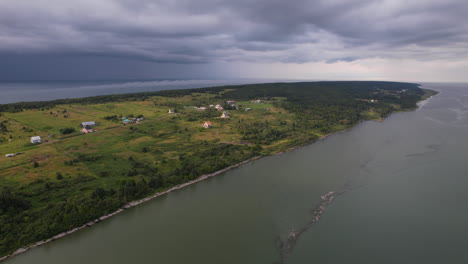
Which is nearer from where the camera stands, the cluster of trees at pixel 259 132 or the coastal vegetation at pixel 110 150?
the coastal vegetation at pixel 110 150

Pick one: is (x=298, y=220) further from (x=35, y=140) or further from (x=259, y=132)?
(x=35, y=140)

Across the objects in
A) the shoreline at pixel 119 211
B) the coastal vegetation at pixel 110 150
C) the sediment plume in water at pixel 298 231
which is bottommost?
the sediment plume in water at pixel 298 231

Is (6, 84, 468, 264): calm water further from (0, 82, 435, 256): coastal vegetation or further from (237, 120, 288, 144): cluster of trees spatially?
(237, 120, 288, 144): cluster of trees

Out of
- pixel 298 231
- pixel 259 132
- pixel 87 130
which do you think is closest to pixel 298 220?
pixel 298 231

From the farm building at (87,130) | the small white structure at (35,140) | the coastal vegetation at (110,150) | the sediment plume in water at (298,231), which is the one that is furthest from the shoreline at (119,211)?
the farm building at (87,130)

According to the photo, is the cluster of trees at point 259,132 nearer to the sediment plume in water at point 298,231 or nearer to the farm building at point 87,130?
the sediment plume in water at point 298,231
